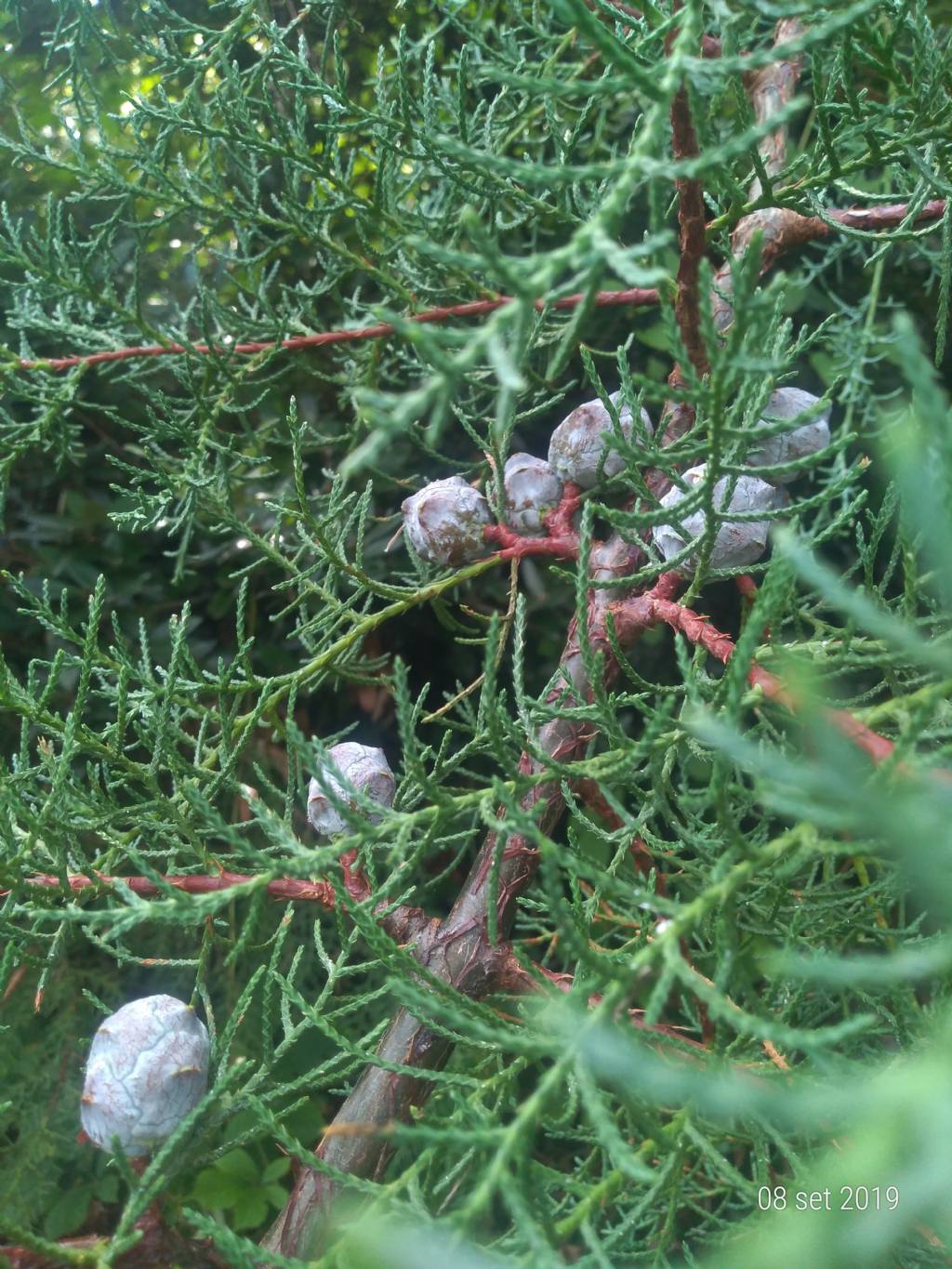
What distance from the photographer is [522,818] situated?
429 mm

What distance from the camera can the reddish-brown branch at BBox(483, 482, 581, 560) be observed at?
0.82 meters

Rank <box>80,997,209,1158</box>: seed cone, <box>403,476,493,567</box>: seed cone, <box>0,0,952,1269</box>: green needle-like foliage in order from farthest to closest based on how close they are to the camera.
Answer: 1. <box>403,476,493,567</box>: seed cone
2. <box>80,997,209,1158</box>: seed cone
3. <box>0,0,952,1269</box>: green needle-like foliage

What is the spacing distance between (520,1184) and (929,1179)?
18 cm

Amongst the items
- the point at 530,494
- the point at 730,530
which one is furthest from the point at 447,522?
the point at 730,530

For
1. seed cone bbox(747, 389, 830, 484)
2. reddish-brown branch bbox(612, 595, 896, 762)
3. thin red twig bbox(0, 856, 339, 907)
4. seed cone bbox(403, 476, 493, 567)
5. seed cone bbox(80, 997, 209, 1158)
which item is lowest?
seed cone bbox(80, 997, 209, 1158)

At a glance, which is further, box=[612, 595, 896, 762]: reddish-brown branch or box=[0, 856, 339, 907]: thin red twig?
box=[0, 856, 339, 907]: thin red twig

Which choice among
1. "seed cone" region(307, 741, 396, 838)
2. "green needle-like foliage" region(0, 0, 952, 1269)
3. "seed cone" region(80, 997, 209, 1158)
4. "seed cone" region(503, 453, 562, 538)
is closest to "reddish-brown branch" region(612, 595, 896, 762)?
"green needle-like foliage" region(0, 0, 952, 1269)

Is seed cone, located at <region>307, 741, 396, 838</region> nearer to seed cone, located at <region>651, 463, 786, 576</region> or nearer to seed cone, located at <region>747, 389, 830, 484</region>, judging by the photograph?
seed cone, located at <region>651, 463, 786, 576</region>

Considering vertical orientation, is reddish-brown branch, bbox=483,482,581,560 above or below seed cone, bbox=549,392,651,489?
below

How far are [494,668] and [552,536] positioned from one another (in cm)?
35

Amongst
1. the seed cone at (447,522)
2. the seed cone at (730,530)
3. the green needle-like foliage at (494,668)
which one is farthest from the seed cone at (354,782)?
the seed cone at (730,530)

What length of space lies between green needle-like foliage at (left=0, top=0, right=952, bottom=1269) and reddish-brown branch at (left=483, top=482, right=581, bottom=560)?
0.09 feet

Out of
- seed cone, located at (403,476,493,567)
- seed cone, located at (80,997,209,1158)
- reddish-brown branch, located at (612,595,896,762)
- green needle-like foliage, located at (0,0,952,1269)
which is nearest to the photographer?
green needle-like foliage, located at (0,0,952,1269)

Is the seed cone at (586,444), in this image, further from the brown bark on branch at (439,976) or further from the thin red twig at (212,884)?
the thin red twig at (212,884)
